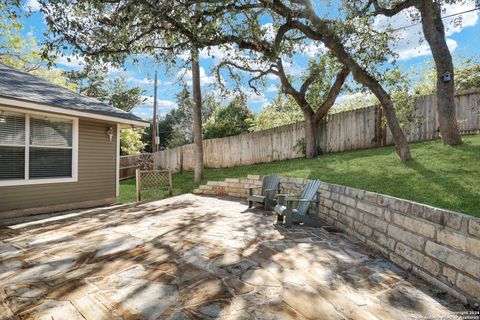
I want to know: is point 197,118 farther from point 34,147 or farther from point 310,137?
point 34,147

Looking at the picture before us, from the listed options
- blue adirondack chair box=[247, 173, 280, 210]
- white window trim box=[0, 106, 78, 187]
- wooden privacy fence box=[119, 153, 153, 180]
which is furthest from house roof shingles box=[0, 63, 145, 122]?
wooden privacy fence box=[119, 153, 153, 180]

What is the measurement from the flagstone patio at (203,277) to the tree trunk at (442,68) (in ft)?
13.3

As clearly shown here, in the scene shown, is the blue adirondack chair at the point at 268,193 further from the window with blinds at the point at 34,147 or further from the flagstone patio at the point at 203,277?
the window with blinds at the point at 34,147

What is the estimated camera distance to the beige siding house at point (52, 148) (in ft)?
18.2

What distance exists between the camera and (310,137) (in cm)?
1003

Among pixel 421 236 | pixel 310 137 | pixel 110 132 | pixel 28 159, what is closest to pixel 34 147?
pixel 28 159

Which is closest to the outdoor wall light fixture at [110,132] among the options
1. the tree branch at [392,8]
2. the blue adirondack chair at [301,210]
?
the blue adirondack chair at [301,210]

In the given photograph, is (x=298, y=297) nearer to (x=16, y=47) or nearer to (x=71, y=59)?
(x=71, y=59)

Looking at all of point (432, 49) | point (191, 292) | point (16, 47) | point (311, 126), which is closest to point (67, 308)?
point (191, 292)

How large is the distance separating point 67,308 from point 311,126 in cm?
917

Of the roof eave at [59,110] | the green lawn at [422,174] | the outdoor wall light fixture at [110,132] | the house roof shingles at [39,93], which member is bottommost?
the green lawn at [422,174]

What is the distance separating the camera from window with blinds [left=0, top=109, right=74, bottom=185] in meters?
5.53

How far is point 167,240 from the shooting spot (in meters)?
3.94

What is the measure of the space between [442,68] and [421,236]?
5156 mm
